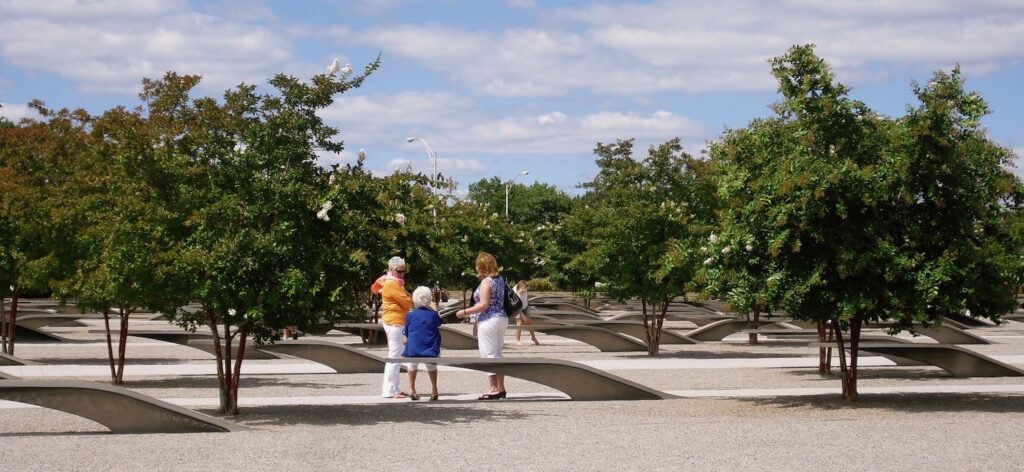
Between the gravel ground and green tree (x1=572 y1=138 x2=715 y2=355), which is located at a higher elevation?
green tree (x1=572 y1=138 x2=715 y2=355)

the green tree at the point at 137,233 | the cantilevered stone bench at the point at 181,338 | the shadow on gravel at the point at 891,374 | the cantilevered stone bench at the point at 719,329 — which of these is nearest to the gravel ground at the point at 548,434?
the shadow on gravel at the point at 891,374

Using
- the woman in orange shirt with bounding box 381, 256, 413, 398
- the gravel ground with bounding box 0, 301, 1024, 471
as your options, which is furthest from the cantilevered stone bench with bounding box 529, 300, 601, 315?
the woman in orange shirt with bounding box 381, 256, 413, 398

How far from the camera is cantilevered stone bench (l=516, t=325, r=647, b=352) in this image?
21.6 metres

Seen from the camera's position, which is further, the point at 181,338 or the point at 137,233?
the point at 181,338

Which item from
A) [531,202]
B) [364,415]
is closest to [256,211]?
[364,415]

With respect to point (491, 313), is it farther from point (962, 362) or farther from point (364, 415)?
point (962, 362)

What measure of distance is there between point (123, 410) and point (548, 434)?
12.3 ft

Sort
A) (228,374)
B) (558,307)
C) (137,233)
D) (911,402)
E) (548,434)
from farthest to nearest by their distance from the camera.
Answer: (558,307) → (911,402) → (228,374) → (137,233) → (548,434)

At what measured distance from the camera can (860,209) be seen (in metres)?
12.3

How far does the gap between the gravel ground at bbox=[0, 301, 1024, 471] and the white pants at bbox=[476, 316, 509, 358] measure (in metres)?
0.66

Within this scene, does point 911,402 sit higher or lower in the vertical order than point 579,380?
lower

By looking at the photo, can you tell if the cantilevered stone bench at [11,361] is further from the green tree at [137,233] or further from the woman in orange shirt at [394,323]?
the woman in orange shirt at [394,323]

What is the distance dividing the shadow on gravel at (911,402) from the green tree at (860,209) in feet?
3.10

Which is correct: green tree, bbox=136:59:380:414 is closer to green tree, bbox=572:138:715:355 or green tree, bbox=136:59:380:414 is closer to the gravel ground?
the gravel ground
